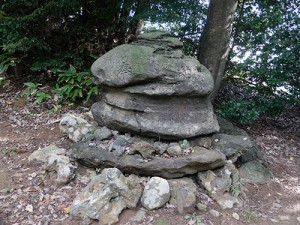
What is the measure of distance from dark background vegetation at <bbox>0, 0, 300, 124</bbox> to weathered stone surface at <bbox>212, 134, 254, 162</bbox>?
1427 millimetres

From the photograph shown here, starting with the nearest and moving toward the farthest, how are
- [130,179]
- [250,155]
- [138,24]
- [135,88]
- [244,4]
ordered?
[130,179], [135,88], [250,155], [244,4], [138,24]

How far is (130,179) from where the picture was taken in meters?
3.88

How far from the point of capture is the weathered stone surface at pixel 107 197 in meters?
3.46

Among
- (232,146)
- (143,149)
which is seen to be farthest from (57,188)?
(232,146)

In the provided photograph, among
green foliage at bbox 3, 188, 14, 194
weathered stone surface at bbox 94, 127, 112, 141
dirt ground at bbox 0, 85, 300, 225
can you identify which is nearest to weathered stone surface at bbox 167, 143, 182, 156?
dirt ground at bbox 0, 85, 300, 225

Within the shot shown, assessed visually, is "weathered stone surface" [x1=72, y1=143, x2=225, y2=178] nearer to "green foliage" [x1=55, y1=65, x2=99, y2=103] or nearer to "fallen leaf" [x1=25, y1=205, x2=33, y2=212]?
"fallen leaf" [x1=25, y1=205, x2=33, y2=212]

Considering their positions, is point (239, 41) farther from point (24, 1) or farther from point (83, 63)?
point (24, 1)

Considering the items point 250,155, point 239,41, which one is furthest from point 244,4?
point 250,155

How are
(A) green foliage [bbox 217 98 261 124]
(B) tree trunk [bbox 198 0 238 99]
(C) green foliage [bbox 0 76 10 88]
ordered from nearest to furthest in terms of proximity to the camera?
(B) tree trunk [bbox 198 0 238 99]
(A) green foliage [bbox 217 98 261 124]
(C) green foliage [bbox 0 76 10 88]

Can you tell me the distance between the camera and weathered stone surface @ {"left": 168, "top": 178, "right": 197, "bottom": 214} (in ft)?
12.1

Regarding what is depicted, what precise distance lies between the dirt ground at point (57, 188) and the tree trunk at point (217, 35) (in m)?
1.81

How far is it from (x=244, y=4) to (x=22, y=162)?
5.91 metres

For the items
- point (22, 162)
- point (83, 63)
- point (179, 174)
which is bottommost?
point (22, 162)

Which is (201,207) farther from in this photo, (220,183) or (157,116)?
(157,116)
